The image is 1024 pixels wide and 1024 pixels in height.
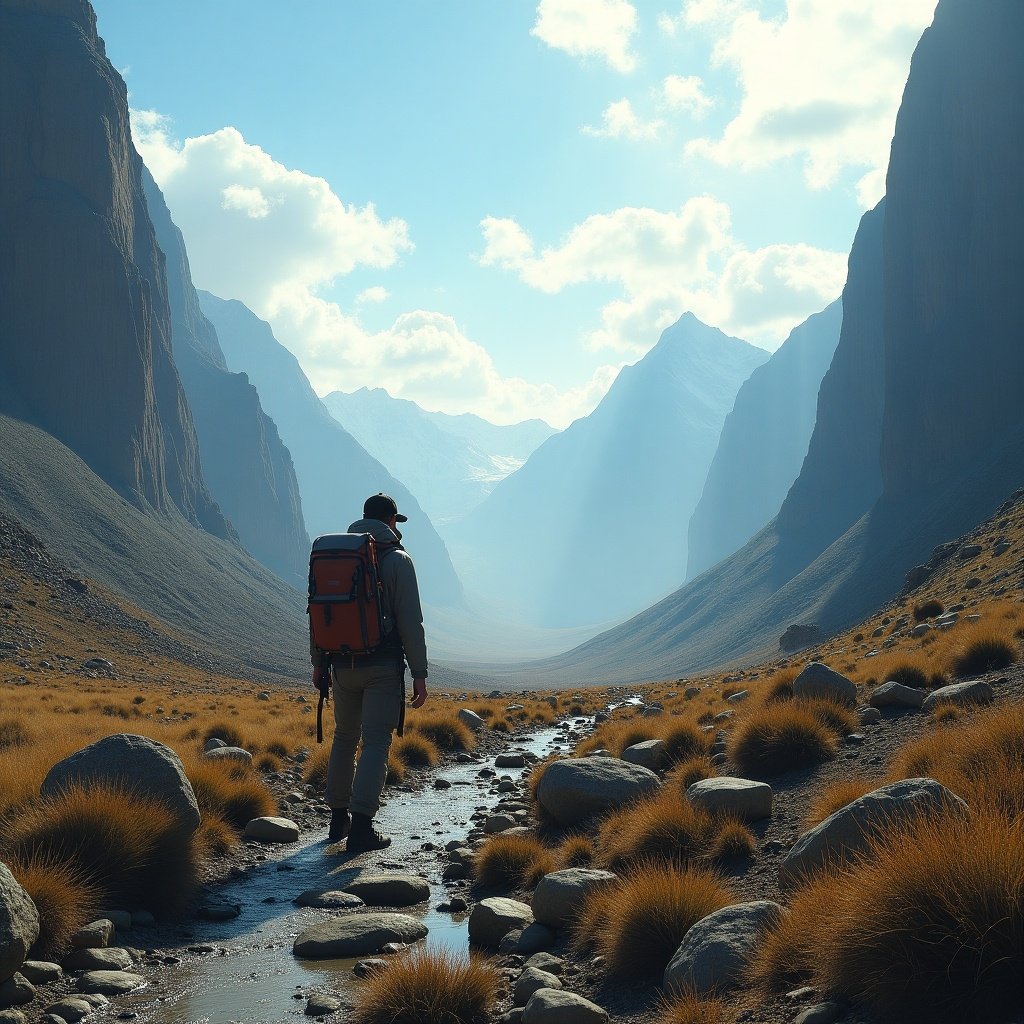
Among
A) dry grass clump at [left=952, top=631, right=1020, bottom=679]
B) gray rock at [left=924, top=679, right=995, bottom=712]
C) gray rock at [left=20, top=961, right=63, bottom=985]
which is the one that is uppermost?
dry grass clump at [left=952, top=631, right=1020, bottom=679]

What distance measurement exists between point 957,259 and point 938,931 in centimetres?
12134

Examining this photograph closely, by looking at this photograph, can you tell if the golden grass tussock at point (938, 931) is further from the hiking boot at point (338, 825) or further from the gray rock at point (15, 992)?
the hiking boot at point (338, 825)

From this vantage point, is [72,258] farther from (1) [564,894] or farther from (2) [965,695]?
(1) [564,894]

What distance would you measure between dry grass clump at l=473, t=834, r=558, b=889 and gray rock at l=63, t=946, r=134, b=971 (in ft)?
12.5

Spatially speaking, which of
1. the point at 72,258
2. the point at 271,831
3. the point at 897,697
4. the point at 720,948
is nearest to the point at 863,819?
the point at 720,948

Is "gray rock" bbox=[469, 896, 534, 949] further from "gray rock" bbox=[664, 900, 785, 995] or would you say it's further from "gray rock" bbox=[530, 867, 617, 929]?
"gray rock" bbox=[664, 900, 785, 995]

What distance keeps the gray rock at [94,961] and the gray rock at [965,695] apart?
32.3 feet

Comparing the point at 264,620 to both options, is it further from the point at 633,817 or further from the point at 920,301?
the point at 633,817

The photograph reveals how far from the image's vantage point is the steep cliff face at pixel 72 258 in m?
107

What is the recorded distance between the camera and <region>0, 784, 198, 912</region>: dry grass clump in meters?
7.93

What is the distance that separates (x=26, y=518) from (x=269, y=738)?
250ft

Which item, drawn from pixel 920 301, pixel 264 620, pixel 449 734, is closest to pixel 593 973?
pixel 449 734

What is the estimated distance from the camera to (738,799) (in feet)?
30.5

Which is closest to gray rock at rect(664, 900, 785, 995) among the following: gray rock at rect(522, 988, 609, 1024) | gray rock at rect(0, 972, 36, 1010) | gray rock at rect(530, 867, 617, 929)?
gray rock at rect(522, 988, 609, 1024)
